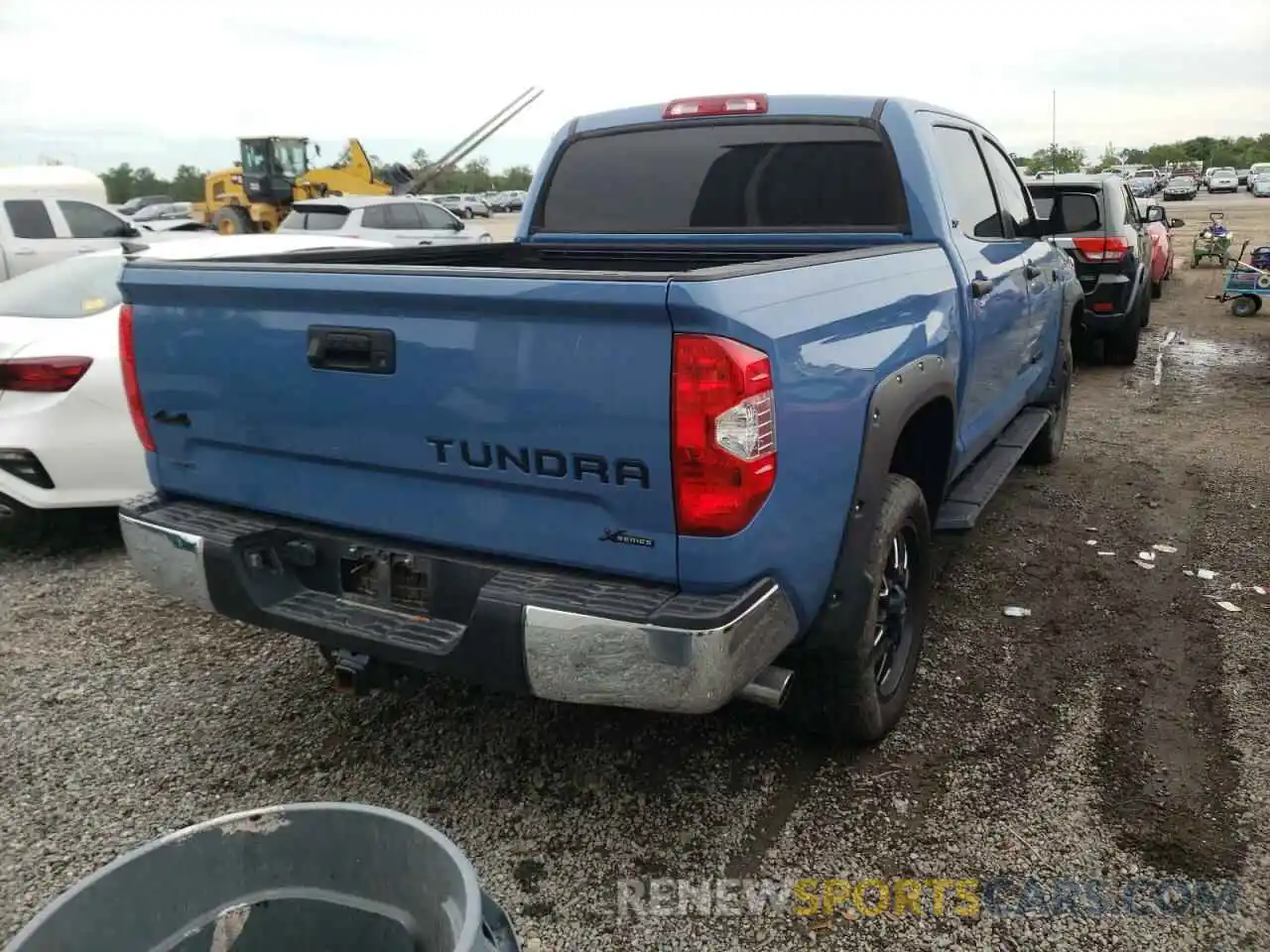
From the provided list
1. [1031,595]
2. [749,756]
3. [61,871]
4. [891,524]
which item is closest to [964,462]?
[1031,595]

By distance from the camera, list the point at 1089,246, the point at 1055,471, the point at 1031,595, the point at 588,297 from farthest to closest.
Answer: the point at 1089,246 → the point at 1055,471 → the point at 1031,595 → the point at 588,297

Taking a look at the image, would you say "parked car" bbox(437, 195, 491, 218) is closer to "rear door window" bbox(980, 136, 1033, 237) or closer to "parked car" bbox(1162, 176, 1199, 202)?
"parked car" bbox(1162, 176, 1199, 202)

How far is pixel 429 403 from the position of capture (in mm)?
2602

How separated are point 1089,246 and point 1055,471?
A: 152 inches

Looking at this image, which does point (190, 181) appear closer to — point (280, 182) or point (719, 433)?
point (280, 182)

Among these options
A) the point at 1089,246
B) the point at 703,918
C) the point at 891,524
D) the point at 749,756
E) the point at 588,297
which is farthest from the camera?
the point at 1089,246

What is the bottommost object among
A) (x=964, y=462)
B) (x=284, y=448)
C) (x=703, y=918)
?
(x=703, y=918)

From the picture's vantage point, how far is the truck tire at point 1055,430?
6.22 metres

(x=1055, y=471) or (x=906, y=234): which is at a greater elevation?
(x=906, y=234)

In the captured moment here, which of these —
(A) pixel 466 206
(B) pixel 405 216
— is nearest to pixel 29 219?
(B) pixel 405 216

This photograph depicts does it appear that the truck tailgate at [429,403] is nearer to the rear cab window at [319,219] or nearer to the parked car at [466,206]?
the rear cab window at [319,219]

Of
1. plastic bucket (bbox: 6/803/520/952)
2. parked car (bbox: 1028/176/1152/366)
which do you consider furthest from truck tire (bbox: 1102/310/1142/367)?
plastic bucket (bbox: 6/803/520/952)

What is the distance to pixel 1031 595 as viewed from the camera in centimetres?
458

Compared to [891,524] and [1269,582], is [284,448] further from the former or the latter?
[1269,582]
